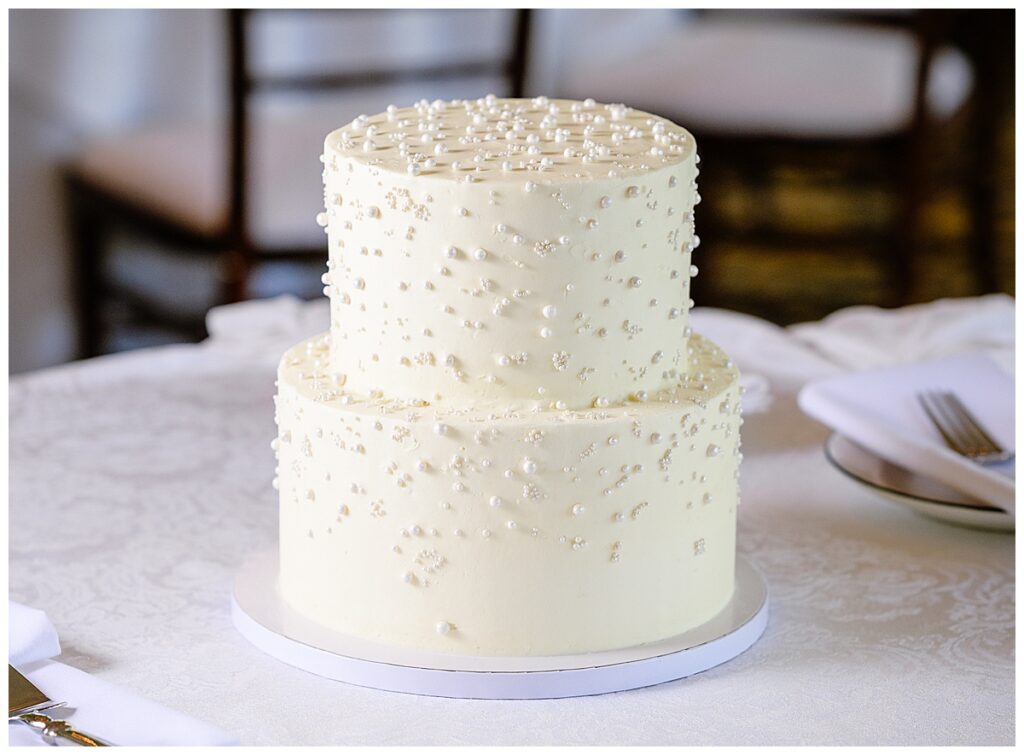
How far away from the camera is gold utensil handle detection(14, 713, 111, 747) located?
109 centimetres

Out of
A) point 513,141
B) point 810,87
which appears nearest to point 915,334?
point 513,141

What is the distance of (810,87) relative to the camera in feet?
13.3

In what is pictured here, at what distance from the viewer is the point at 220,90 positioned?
13.7 ft

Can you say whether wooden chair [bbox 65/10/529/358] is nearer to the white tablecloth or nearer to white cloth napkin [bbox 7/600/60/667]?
the white tablecloth

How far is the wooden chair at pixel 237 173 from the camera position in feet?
12.2

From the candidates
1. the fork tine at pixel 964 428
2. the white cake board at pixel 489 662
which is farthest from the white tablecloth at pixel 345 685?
the fork tine at pixel 964 428

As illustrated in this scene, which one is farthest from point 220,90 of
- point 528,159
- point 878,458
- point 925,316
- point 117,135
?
point 528,159

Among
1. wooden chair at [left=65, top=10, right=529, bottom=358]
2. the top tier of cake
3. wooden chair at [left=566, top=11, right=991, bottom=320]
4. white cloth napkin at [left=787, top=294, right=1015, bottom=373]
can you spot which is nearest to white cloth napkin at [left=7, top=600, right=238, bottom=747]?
the top tier of cake

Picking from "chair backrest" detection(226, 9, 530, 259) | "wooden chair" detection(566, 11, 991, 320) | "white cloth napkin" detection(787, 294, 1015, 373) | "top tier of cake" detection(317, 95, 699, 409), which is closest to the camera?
"top tier of cake" detection(317, 95, 699, 409)

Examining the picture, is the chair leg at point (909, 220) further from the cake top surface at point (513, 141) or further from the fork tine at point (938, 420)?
the cake top surface at point (513, 141)

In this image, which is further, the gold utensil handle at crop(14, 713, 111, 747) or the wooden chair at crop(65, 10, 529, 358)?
the wooden chair at crop(65, 10, 529, 358)

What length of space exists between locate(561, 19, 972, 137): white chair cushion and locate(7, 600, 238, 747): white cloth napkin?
313 centimetres

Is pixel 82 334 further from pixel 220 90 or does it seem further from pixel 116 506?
pixel 116 506

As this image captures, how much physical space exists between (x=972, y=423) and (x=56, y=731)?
118 cm
